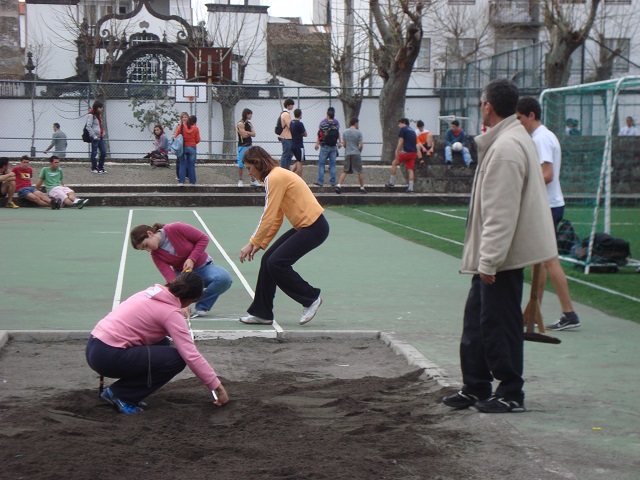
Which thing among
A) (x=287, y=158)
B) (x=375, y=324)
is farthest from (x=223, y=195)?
(x=375, y=324)

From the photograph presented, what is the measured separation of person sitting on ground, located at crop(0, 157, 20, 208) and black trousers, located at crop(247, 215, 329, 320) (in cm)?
1516

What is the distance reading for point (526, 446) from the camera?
5246 mm

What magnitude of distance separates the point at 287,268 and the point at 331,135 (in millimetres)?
17524

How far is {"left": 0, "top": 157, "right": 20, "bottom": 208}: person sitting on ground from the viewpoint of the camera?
22469 mm

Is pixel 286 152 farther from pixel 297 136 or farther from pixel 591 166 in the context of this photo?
pixel 591 166

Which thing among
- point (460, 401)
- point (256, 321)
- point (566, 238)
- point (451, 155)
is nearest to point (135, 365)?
point (460, 401)

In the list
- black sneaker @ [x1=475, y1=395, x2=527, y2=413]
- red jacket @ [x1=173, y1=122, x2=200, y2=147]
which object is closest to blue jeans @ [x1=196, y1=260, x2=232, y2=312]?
black sneaker @ [x1=475, y1=395, x2=527, y2=413]

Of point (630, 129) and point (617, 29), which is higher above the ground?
point (617, 29)

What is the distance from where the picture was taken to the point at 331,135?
2611 cm

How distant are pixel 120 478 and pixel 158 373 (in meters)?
1.47

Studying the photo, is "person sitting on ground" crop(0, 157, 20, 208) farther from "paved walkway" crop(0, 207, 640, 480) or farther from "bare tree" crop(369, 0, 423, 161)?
"bare tree" crop(369, 0, 423, 161)

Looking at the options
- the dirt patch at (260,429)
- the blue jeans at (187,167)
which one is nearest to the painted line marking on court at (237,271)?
the dirt patch at (260,429)

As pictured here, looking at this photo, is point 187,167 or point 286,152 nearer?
point 286,152

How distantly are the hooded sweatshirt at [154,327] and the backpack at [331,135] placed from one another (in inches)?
797
